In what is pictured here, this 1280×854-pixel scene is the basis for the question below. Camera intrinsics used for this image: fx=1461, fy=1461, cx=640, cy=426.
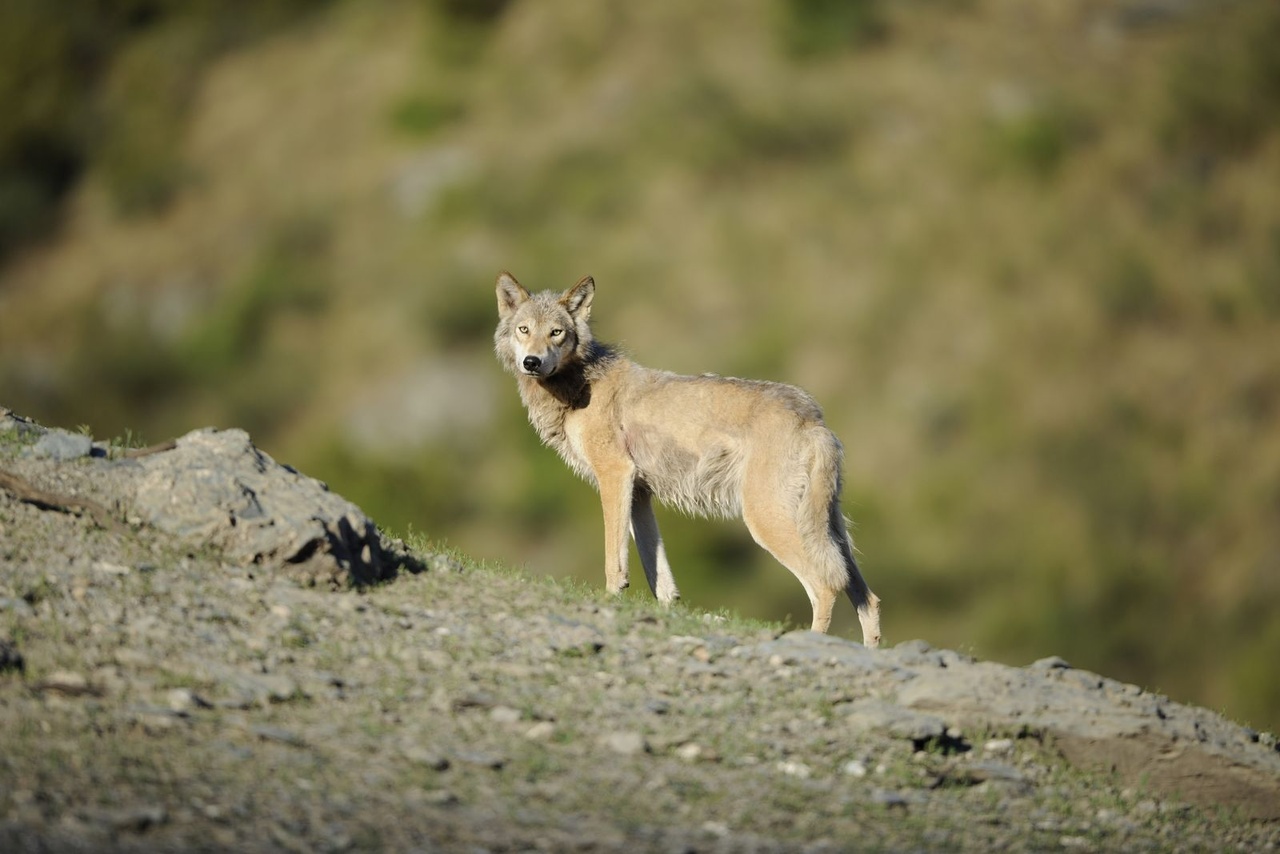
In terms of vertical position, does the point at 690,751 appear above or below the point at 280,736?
above

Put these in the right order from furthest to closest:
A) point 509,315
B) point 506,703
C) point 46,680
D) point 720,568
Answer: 1. point 720,568
2. point 509,315
3. point 506,703
4. point 46,680

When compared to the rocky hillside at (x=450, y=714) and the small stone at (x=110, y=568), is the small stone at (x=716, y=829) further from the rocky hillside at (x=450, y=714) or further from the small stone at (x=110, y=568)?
the small stone at (x=110, y=568)

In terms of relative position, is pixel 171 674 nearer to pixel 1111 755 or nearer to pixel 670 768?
pixel 670 768

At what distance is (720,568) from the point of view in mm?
46281

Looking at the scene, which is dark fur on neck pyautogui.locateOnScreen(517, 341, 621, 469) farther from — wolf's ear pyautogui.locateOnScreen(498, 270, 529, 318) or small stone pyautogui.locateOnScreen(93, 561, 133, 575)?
small stone pyautogui.locateOnScreen(93, 561, 133, 575)

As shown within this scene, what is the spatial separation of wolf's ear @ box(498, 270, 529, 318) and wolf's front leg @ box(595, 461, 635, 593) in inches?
81.4

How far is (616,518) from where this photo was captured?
41.8 ft

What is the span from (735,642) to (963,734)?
175cm

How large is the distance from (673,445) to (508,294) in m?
2.50

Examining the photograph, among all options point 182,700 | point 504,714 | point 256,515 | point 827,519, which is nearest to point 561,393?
point 827,519

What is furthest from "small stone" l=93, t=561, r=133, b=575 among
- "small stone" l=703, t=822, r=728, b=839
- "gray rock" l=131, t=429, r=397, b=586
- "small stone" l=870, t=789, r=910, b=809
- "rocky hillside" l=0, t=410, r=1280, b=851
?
"small stone" l=870, t=789, r=910, b=809

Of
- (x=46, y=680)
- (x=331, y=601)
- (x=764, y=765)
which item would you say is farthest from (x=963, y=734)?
(x=46, y=680)

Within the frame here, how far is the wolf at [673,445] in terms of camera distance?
1221cm

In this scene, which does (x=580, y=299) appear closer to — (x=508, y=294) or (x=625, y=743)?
(x=508, y=294)
